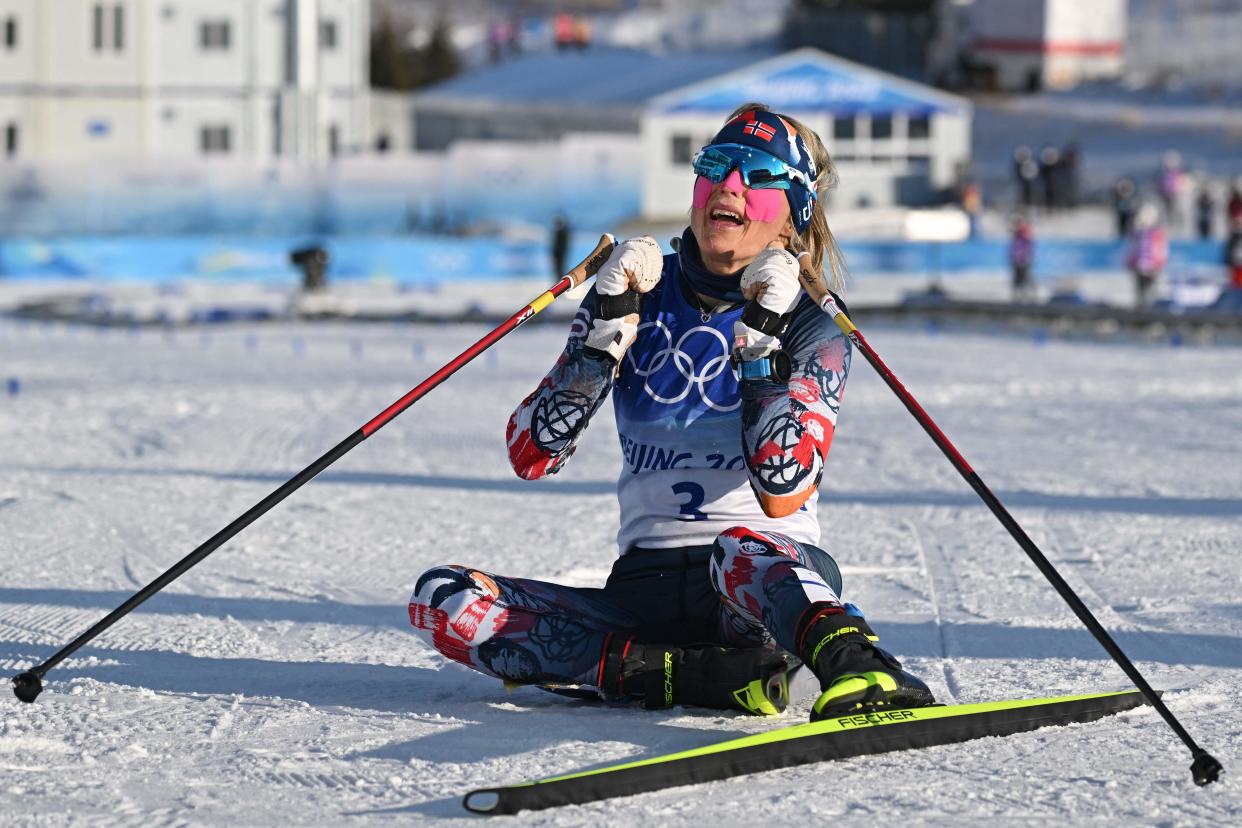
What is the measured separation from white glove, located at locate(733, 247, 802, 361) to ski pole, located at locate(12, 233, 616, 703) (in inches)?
15.1

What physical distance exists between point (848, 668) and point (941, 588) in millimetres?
2237

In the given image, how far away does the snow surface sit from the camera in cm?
358

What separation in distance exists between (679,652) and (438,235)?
2458cm

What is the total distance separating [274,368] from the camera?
1477cm

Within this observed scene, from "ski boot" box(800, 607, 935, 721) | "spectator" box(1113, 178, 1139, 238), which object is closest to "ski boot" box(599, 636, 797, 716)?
"ski boot" box(800, 607, 935, 721)

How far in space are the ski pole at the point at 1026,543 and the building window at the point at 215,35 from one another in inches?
1477

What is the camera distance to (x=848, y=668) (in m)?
3.79

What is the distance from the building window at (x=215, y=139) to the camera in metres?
39.9

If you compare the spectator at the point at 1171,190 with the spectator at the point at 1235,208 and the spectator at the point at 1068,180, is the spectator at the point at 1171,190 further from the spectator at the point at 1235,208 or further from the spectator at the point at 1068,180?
the spectator at the point at 1235,208

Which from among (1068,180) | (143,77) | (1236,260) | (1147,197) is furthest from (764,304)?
(143,77)

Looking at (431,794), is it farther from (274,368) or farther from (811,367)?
(274,368)

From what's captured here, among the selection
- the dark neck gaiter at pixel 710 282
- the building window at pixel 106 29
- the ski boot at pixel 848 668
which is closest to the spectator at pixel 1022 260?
the dark neck gaiter at pixel 710 282

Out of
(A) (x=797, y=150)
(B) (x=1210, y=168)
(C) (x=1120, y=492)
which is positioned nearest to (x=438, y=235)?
(B) (x=1210, y=168)

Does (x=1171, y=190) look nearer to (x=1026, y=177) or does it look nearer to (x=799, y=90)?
(x=1026, y=177)
